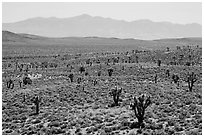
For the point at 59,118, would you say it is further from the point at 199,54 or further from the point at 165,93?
the point at 199,54

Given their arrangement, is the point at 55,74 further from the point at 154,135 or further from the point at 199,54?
the point at 154,135

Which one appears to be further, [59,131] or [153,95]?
[153,95]

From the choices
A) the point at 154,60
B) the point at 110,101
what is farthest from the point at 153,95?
the point at 154,60

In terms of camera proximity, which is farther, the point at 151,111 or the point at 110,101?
the point at 110,101

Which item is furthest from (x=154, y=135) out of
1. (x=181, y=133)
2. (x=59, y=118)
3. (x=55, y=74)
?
(x=55, y=74)

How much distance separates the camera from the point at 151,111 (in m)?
21.3

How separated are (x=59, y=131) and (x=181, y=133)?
6435mm

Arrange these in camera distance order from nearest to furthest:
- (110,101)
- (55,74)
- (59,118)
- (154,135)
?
(154,135), (59,118), (110,101), (55,74)

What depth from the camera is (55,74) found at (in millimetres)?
47062

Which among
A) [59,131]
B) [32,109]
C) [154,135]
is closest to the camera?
[154,135]

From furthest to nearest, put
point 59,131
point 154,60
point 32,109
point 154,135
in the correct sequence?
point 154,60 → point 32,109 → point 59,131 → point 154,135

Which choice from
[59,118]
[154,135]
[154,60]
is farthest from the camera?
[154,60]

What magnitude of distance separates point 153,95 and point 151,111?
6.27 m

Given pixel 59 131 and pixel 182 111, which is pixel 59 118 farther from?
pixel 182 111
